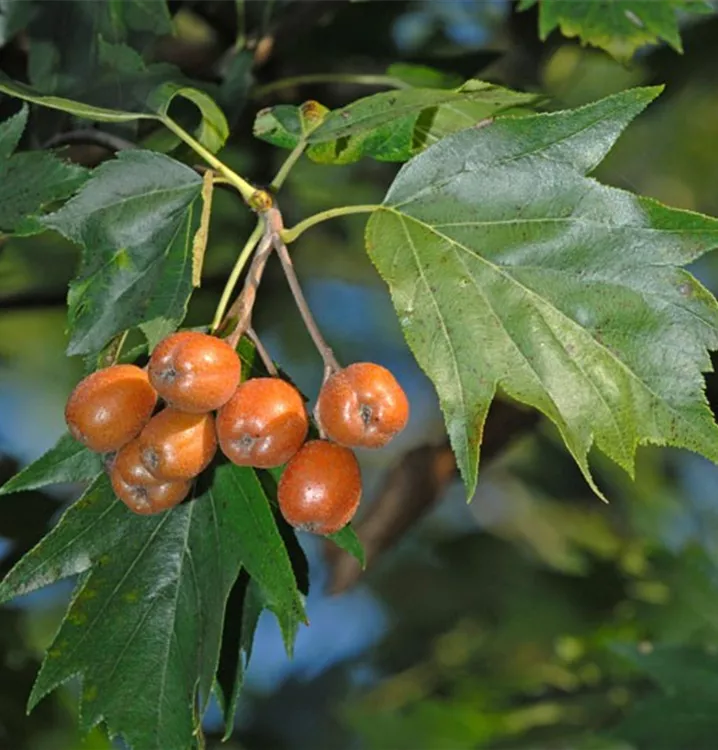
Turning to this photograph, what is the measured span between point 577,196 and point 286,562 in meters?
0.39

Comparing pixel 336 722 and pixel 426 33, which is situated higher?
pixel 426 33

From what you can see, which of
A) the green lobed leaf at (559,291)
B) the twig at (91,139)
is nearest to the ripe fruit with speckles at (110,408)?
the green lobed leaf at (559,291)

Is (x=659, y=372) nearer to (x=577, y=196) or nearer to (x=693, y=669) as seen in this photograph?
(x=577, y=196)

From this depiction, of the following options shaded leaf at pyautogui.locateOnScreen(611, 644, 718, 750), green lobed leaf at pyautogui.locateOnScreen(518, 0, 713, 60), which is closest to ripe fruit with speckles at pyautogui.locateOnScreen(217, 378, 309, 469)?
green lobed leaf at pyautogui.locateOnScreen(518, 0, 713, 60)

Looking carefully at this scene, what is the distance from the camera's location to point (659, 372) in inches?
43.8

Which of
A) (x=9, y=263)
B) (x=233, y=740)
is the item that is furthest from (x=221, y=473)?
(x=233, y=740)

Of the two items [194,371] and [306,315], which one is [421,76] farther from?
[194,371]

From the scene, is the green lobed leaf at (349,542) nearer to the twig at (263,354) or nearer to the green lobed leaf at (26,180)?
the twig at (263,354)

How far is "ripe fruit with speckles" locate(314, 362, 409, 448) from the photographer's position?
3.47ft

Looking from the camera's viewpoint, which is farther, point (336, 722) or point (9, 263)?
point (336, 722)

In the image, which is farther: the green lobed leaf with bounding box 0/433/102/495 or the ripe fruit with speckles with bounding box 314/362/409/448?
the green lobed leaf with bounding box 0/433/102/495

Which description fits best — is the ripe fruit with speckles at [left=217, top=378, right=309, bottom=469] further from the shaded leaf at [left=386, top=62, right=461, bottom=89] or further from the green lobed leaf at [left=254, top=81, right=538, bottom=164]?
the shaded leaf at [left=386, top=62, right=461, bottom=89]

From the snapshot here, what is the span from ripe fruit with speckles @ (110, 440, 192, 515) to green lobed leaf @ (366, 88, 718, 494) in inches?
8.6

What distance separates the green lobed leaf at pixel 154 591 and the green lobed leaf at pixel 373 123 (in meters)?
0.29
